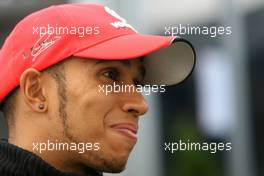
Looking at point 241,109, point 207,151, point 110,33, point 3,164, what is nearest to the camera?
point 3,164

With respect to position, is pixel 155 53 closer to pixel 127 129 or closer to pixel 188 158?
pixel 127 129

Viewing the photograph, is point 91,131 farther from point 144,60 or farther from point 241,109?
point 241,109

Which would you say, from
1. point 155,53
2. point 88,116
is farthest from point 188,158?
point 88,116

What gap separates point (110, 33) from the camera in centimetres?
118

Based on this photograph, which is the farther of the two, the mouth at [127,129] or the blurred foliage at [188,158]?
the blurred foliage at [188,158]

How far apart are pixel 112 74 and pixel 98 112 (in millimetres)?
74

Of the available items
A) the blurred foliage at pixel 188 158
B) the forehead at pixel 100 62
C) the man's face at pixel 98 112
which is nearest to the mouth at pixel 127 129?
the man's face at pixel 98 112

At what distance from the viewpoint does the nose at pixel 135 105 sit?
114cm

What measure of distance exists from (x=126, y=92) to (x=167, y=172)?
995mm

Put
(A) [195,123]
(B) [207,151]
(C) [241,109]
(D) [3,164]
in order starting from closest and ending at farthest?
1. (D) [3,164]
2. (B) [207,151]
3. (A) [195,123]
4. (C) [241,109]

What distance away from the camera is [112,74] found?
3.77 feet

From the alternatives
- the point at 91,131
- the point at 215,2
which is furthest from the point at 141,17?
the point at 91,131

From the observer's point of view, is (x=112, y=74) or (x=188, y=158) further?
(x=188, y=158)

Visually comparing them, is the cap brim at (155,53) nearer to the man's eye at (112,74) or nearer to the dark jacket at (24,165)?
the man's eye at (112,74)
